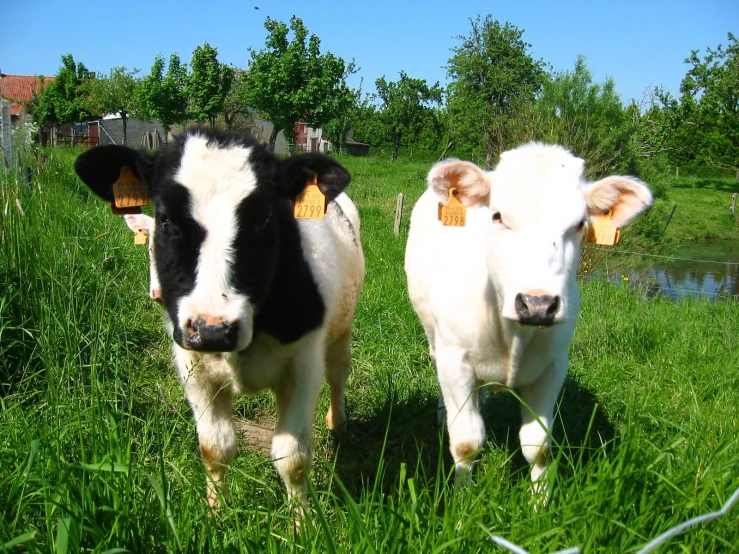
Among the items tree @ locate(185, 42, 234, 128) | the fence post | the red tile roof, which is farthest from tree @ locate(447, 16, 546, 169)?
the red tile roof

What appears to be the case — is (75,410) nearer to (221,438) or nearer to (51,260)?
(221,438)

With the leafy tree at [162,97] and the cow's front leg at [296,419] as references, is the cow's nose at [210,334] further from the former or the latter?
the leafy tree at [162,97]

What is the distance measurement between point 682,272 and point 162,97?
41.8m

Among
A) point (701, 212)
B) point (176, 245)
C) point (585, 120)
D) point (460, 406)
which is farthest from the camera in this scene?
point (701, 212)

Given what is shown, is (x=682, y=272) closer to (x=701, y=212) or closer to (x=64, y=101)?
(x=701, y=212)

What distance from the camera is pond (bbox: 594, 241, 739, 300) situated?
10918 mm

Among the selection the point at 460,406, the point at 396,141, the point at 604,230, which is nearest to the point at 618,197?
the point at 604,230

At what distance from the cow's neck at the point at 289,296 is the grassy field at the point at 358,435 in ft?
2.26

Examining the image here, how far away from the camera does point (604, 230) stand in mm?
3492

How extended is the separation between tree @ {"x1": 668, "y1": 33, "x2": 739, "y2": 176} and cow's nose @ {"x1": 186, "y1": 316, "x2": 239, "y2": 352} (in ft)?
158

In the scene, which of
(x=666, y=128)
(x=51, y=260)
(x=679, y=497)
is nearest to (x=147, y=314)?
(x=51, y=260)

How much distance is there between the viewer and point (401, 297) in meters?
7.11

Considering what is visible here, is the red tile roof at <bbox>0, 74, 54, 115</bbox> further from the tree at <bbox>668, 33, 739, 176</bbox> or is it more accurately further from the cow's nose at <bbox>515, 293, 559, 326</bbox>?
the cow's nose at <bbox>515, 293, 559, 326</bbox>

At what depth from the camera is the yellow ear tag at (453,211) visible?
3.68 meters
